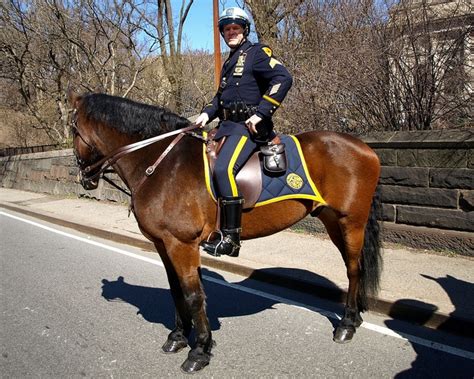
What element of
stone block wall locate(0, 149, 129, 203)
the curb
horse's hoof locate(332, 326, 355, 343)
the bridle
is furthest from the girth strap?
stone block wall locate(0, 149, 129, 203)

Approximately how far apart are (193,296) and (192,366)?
57 centimetres

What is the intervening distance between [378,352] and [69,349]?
2.79m

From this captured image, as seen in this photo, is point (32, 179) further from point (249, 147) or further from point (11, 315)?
point (249, 147)

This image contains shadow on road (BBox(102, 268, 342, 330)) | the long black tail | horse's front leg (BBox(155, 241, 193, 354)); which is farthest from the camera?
shadow on road (BBox(102, 268, 342, 330))

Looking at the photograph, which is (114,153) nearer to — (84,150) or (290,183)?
(84,150)

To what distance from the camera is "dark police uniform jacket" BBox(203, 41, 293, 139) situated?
3648 millimetres

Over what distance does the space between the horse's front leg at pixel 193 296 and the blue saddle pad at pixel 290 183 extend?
539 mm

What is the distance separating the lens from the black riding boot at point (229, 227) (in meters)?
3.59

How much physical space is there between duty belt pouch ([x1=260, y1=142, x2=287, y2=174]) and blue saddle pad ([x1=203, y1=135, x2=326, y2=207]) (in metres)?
0.05

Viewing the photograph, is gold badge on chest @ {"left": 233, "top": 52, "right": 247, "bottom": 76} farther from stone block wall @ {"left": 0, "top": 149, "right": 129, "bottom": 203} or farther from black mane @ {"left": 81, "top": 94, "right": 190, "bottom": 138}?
stone block wall @ {"left": 0, "top": 149, "right": 129, "bottom": 203}

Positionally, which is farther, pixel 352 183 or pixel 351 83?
pixel 351 83

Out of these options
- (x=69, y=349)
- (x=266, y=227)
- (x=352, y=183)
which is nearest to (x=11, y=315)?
(x=69, y=349)

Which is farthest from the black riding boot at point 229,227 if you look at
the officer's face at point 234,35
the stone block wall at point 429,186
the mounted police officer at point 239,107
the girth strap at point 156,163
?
the stone block wall at point 429,186

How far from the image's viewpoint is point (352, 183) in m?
4.08
